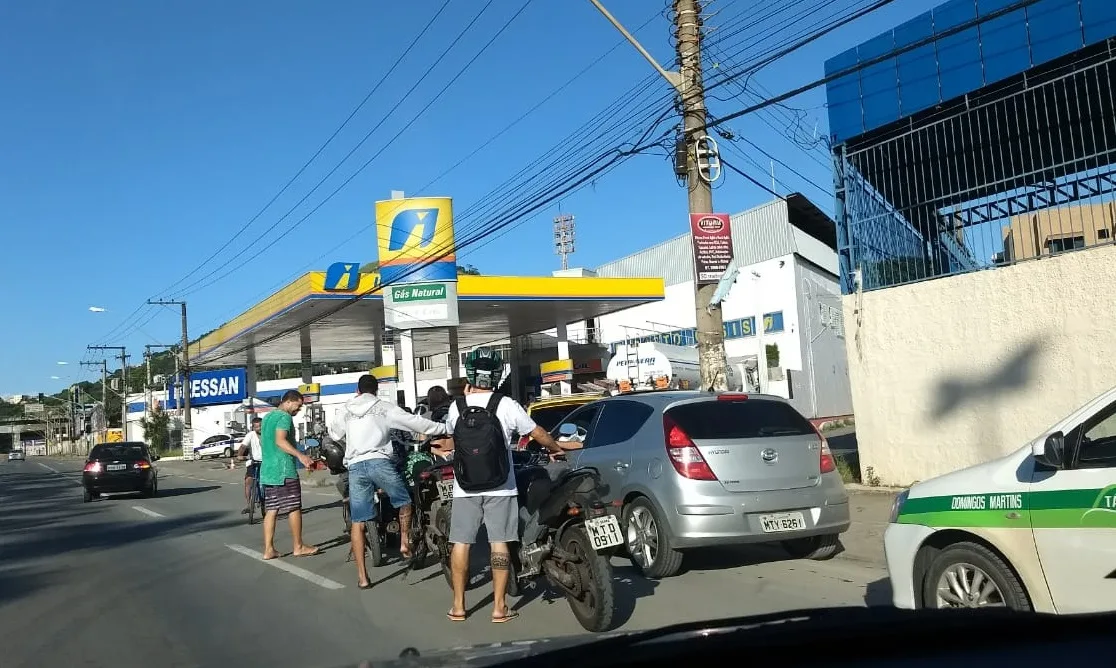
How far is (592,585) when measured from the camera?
588 centimetres

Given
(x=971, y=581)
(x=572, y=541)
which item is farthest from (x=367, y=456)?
(x=971, y=581)

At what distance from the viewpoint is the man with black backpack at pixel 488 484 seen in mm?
6219

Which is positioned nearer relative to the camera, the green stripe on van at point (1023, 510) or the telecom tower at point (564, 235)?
the green stripe on van at point (1023, 510)

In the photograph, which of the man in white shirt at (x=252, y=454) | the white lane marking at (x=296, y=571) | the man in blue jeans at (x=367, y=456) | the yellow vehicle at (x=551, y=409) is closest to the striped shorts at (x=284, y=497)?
the white lane marking at (x=296, y=571)

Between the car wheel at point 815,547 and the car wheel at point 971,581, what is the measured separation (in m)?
2.74

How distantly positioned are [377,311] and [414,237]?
4.44 m

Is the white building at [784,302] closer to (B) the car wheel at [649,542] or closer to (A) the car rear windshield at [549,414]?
(A) the car rear windshield at [549,414]

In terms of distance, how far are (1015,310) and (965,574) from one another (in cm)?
679

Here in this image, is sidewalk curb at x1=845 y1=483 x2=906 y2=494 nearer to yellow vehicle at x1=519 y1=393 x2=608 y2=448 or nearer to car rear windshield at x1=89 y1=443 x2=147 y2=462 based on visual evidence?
yellow vehicle at x1=519 y1=393 x2=608 y2=448

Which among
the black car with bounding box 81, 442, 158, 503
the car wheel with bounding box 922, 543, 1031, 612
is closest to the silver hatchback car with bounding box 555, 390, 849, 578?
the car wheel with bounding box 922, 543, 1031, 612

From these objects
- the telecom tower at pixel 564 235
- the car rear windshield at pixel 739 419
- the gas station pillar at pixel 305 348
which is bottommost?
the car rear windshield at pixel 739 419

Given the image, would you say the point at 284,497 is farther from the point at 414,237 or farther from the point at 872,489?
the point at 414,237

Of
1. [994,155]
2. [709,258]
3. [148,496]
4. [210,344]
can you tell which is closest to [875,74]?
[994,155]

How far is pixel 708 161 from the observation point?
12531 millimetres
